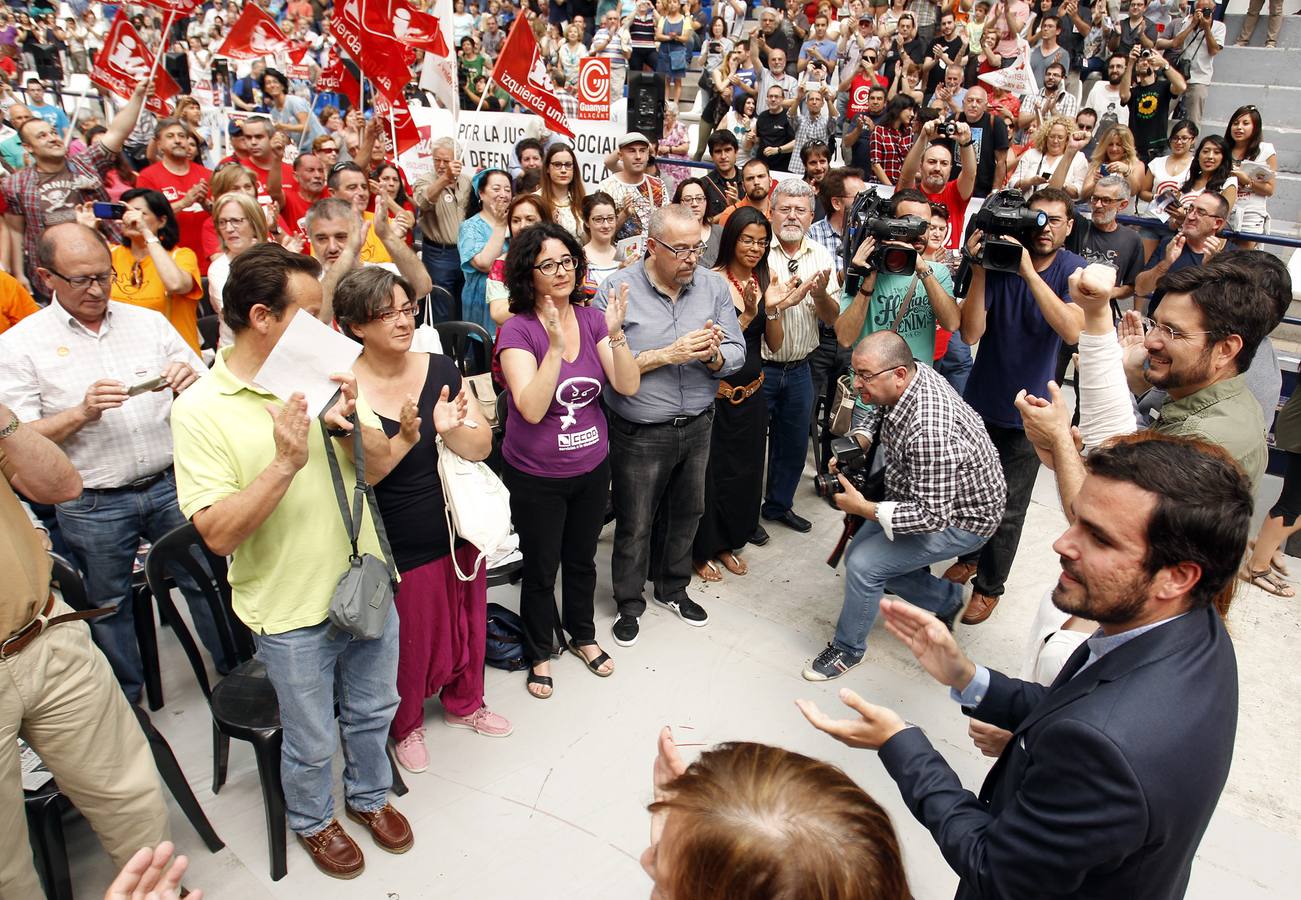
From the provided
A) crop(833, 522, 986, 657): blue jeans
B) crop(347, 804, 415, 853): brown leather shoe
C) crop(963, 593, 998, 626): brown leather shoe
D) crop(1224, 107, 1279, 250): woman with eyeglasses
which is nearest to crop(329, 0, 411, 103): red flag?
crop(833, 522, 986, 657): blue jeans

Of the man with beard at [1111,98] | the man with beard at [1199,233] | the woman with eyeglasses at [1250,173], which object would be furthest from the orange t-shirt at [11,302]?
the man with beard at [1111,98]

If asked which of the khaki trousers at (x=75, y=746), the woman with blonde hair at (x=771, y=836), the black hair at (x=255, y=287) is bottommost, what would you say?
the khaki trousers at (x=75, y=746)

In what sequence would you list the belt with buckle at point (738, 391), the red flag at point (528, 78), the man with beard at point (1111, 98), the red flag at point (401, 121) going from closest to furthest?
1. the belt with buckle at point (738, 391)
2. the red flag at point (401, 121)
3. the red flag at point (528, 78)
4. the man with beard at point (1111, 98)

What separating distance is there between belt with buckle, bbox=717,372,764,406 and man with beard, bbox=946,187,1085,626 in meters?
1.04

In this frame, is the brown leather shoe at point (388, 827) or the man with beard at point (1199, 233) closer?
the brown leather shoe at point (388, 827)

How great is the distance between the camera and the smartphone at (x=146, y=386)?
2869 millimetres

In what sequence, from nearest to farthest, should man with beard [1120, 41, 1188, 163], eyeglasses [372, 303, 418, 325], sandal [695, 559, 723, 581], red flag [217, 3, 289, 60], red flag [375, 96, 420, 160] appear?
eyeglasses [372, 303, 418, 325] < sandal [695, 559, 723, 581] < red flag [375, 96, 420, 160] < red flag [217, 3, 289, 60] < man with beard [1120, 41, 1188, 163]

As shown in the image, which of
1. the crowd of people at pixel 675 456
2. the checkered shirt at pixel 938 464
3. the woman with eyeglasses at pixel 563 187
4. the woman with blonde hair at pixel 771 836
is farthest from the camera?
the woman with eyeglasses at pixel 563 187

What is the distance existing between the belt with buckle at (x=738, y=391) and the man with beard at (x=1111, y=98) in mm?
6978

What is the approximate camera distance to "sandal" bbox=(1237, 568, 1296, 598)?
14.8ft

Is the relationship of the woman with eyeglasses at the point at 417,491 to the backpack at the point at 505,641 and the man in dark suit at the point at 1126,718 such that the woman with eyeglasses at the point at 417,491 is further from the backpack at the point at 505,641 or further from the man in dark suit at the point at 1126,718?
the man in dark suit at the point at 1126,718

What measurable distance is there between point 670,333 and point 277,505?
1.89 meters

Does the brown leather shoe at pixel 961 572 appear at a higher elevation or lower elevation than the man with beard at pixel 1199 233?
lower

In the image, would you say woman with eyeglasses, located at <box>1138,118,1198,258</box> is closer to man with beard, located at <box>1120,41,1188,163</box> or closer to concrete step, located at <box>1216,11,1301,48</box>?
man with beard, located at <box>1120,41,1188,163</box>
